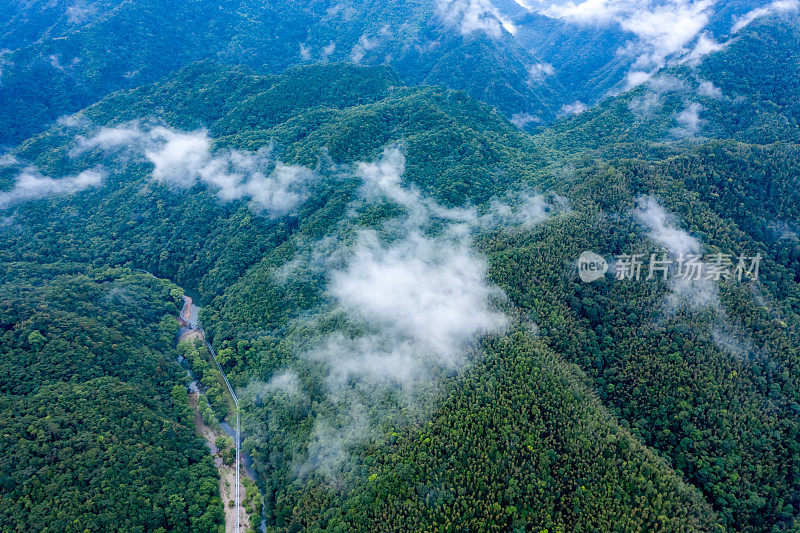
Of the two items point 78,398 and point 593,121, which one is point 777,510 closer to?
point 78,398

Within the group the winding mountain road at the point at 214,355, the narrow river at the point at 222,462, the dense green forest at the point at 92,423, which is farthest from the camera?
the winding mountain road at the point at 214,355

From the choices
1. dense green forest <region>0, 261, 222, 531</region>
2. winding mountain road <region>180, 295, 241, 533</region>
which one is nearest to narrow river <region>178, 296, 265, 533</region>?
winding mountain road <region>180, 295, 241, 533</region>

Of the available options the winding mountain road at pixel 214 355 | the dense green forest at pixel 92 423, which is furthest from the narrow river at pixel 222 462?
the dense green forest at pixel 92 423

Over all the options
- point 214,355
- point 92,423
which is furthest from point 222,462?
point 214,355

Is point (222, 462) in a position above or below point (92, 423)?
below

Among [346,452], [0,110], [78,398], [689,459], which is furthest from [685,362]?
[0,110]

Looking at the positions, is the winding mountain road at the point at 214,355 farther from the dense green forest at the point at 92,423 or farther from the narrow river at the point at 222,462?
the dense green forest at the point at 92,423

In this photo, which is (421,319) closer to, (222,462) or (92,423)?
(222,462)

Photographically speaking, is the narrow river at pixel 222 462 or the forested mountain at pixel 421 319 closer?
the forested mountain at pixel 421 319

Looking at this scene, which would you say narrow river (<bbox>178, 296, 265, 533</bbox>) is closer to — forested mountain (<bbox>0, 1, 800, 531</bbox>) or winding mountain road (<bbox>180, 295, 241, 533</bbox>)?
winding mountain road (<bbox>180, 295, 241, 533</bbox>)
